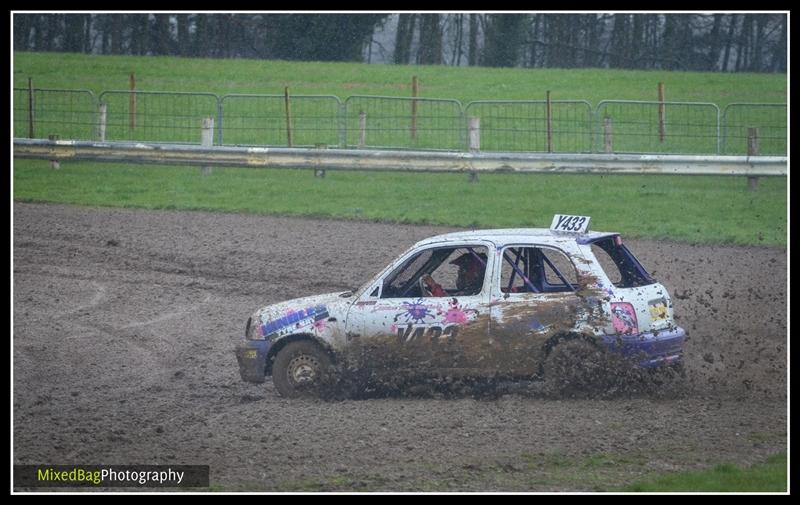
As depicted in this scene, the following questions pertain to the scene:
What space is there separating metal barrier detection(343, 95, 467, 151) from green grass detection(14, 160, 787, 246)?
4.71 ft

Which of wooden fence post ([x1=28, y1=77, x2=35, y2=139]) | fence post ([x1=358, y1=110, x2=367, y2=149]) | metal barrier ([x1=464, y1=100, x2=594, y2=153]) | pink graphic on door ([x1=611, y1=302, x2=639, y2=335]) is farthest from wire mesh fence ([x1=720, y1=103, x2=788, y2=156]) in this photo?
pink graphic on door ([x1=611, y1=302, x2=639, y2=335])

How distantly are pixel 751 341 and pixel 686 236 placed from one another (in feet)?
18.9

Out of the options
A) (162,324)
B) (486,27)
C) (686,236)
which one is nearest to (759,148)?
(686,236)

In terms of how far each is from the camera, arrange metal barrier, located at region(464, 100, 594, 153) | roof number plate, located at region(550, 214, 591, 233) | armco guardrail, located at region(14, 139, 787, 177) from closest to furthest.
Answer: roof number plate, located at region(550, 214, 591, 233), armco guardrail, located at region(14, 139, 787, 177), metal barrier, located at region(464, 100, 594, 153)

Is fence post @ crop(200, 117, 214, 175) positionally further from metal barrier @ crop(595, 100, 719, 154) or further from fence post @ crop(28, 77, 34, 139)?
metal barrier @ crop(595, 100, 719, 154)

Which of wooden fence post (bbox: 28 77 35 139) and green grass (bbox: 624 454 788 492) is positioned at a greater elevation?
wooden fence post (bbox: 28 77 35 139)

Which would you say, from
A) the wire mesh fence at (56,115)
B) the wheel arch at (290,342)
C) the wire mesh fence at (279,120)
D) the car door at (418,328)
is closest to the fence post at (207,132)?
the wire mesh fence at (279,120)

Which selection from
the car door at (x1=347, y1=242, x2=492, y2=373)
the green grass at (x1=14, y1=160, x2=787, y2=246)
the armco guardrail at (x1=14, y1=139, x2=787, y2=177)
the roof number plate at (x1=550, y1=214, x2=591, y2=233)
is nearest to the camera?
the car door at (x1=347, y1=242, x2=492, y2=373)

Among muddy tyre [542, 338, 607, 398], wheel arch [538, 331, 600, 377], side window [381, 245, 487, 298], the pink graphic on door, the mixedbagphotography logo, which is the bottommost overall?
the mixedbagphotography logo

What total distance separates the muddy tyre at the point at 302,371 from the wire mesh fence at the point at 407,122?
1357 cm

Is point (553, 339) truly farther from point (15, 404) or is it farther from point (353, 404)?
point (15, 404)

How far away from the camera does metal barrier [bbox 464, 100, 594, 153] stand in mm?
23734

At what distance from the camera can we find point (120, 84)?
29.2 metres

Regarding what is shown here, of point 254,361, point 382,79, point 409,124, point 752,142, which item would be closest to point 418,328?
point 254,361
